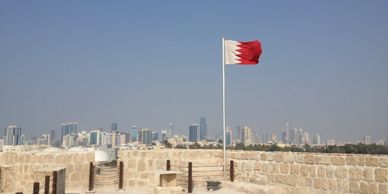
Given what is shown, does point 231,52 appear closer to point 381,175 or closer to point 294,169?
point 294,169

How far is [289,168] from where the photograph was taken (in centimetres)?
1135

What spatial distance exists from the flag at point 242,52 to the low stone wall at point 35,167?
19.8ft

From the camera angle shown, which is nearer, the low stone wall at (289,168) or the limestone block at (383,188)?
the limestone block at (383,188)

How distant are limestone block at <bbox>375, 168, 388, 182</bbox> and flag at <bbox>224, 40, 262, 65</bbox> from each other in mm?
6275

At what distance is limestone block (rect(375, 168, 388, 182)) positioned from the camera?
880cm

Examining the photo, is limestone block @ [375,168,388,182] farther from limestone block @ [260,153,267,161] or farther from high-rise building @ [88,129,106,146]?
high-rise building @ [88,129,106,146]

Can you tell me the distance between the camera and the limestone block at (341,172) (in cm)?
969

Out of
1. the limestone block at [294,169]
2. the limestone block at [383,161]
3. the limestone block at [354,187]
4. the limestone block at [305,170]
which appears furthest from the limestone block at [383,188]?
the limestone block at [294,169]

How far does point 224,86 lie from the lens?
46.5 ft

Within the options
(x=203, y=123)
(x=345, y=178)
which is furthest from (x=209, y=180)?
(x=203, y=123)

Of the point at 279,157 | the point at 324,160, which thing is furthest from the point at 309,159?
the point at 279,157

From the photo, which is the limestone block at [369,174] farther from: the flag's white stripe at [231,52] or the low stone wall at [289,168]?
the flag's white stripe at [231,52]

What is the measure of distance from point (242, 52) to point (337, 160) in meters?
5.70

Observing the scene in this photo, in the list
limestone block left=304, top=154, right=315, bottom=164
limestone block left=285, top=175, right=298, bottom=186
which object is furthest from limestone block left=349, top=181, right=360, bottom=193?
limestone block left=285, top=175, right=298, bottom=186
